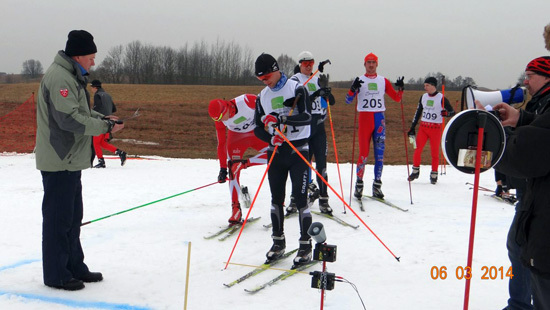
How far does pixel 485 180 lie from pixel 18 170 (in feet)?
34.9

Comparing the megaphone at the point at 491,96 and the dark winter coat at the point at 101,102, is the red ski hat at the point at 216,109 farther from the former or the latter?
the dark winter coat at the point at 101,102

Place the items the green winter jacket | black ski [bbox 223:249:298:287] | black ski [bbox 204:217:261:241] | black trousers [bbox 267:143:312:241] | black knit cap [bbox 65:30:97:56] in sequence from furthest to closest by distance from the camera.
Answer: black ski [bbox 204:217:261:241], black trousers [bbox 267:143:312:241], black ski [bbox 223:249:298:287], black knit cap [bbox 65:30:97:56], the green winter jacket

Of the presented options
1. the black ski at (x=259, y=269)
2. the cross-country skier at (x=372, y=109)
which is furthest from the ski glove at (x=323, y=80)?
the black ski at (x=259, y=269)

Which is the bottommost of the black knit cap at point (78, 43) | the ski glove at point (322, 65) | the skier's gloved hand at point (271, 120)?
the skier's gloved hand at point (271, 120)

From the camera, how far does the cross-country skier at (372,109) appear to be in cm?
796

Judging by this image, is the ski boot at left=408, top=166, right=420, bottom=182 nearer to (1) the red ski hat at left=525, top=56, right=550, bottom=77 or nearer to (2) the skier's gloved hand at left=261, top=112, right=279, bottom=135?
(2) the skier's gloved hand at left=261, top=112, right=279, bottom=135

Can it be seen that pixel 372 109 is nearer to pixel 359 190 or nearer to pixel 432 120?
pixel 359 190

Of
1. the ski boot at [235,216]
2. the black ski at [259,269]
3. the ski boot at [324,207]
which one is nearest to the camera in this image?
the black ski at [259,269]

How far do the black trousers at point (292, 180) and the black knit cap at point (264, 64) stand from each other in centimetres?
85

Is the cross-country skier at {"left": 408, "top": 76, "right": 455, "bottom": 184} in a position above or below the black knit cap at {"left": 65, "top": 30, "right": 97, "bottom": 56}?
below

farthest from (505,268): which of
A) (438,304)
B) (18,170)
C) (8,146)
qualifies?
(8,146)

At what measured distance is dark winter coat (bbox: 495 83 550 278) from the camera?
227 cm

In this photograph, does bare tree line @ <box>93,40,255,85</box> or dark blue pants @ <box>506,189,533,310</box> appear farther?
bare tree line @ <box>93,40,255,85</box>

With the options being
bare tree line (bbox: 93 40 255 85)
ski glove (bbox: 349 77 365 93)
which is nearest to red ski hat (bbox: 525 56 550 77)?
ski glove (bbox: 349 77 365 93)
